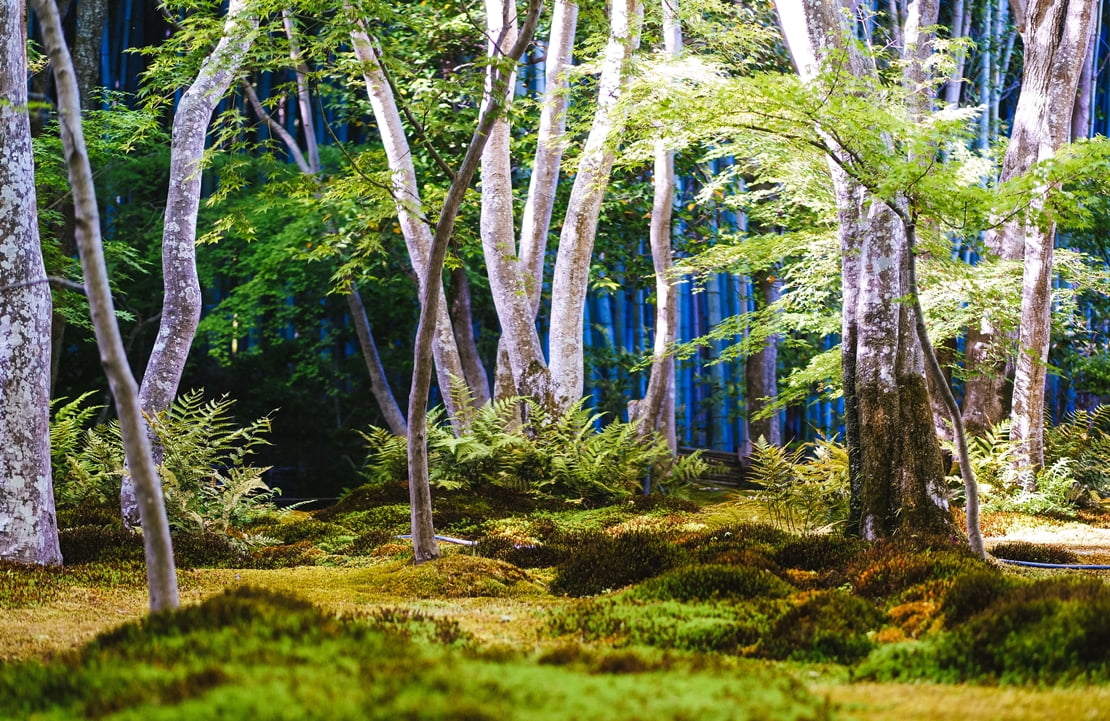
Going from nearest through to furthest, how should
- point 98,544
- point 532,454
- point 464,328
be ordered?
1. point 98,544
2. point 532,454
3. point 464,328

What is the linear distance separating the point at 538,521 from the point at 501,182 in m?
4.32

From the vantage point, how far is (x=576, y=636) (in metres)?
4.33

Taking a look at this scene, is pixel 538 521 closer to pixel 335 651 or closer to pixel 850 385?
pixel 850 385

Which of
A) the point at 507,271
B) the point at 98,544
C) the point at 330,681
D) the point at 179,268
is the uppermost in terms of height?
the point at 179,268

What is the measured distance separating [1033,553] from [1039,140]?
599cm

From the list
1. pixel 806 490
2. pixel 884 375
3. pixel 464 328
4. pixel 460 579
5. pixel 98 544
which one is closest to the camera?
pixel 460 579

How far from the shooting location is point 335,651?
10.3 feet

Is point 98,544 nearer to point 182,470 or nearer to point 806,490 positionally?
point 182,470

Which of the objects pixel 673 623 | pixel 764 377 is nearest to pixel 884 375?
pixel 673 623

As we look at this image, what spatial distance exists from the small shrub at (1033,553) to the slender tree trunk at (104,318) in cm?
641

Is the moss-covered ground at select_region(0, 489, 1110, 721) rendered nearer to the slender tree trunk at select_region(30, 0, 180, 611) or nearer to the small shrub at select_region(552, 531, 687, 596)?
the small shrub at select_region(552, 531, 687, 596)

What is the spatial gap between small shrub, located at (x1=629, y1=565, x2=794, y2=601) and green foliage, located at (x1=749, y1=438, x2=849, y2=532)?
12.1 ft

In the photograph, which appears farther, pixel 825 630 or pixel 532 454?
pixel 532 454

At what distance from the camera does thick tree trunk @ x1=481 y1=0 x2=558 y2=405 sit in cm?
1151
